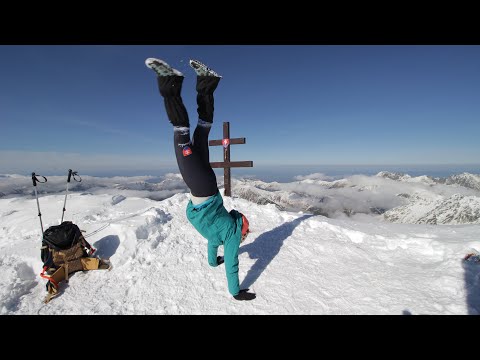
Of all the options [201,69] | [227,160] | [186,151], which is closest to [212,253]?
A: [186,151]

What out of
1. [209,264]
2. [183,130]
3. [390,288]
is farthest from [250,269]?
[183,130]

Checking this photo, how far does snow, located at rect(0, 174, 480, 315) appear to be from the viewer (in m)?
3.54

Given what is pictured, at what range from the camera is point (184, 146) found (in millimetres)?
3057

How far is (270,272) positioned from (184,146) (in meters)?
3.18

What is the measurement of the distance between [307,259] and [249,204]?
162 inches

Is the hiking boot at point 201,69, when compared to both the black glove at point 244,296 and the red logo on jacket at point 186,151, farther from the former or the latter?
the black glove at point 244,296

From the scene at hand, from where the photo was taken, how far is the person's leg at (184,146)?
2701mm

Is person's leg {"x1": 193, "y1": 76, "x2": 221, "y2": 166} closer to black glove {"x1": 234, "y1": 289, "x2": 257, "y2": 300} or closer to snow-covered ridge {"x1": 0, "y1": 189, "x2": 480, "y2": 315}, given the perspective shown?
black glove {"x1": 234, "y1": 289, "x2": 257, "y2": 300}

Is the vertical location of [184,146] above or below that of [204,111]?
below

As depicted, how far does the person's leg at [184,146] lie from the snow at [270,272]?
2.05m

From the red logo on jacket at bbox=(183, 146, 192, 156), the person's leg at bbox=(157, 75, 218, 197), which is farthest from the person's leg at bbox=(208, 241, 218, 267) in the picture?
the red logo on jacket at bbox=(183, 146, 192, 156)

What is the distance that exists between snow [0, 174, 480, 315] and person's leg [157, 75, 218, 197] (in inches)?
80.5

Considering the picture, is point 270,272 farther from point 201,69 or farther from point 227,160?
point 227,160

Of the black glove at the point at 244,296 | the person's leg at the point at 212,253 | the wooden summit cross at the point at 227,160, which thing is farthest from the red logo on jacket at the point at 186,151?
the wooden summit cross at the point at 227,160
